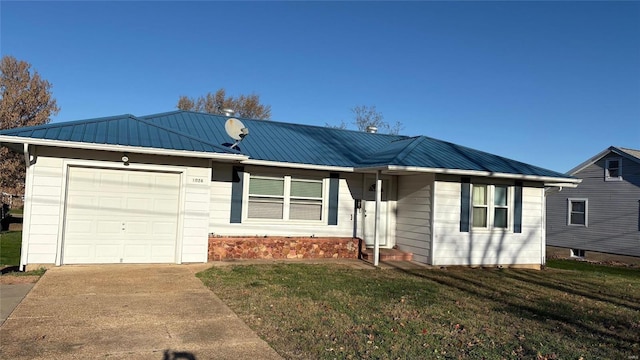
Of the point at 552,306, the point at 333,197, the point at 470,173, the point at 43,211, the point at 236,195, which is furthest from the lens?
the point at 333,197

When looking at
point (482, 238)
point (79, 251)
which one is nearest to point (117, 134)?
point (79, 251)

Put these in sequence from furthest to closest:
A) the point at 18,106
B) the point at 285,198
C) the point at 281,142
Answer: the point at 18,106, the point at 281,142, the point at 285,198

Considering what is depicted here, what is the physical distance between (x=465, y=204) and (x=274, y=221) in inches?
206

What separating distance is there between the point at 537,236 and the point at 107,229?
11640 mm

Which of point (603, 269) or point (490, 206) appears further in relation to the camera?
point (603, 269)

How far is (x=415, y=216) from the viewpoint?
525 inches

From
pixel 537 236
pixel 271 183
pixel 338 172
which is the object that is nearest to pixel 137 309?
pixel 271 183

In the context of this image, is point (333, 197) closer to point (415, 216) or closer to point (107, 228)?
point (415, 216)

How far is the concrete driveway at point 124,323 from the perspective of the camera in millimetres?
5079

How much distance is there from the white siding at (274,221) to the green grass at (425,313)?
5.84ft

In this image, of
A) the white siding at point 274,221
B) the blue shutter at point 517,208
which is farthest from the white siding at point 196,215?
the blue shutter at point 517,208

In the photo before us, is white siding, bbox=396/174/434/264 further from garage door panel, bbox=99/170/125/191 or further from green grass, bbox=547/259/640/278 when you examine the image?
garage door panel, bbox=99/170/125/191

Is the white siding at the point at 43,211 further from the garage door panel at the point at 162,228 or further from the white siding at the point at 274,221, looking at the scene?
the white siding at the point at 274,221

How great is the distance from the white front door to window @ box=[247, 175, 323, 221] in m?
1.43
